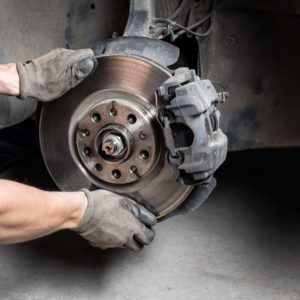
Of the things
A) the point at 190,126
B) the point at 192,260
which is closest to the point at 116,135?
the point at 190,126

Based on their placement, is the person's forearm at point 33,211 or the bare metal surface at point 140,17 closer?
the person's forearm at point 33,211

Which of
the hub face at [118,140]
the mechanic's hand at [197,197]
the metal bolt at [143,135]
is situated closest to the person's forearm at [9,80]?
the hub face at [118,140]

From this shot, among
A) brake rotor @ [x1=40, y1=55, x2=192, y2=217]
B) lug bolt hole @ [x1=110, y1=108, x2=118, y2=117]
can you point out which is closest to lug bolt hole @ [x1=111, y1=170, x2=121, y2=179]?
brake rotor @ [x1=40, y1=55, x2=192, y2=217]

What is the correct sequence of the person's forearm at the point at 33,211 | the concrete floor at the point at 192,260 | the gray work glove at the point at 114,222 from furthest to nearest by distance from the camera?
the concrete floor at the point at 192,260
the gray work glove at the point at 114,222
the person's forearm at the point at 33,211

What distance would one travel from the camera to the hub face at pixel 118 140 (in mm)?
964

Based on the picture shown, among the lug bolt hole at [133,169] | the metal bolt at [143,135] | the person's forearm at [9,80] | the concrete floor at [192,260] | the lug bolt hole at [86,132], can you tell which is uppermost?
the person's forearm at [9,80]

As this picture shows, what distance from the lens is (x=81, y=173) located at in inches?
41.6

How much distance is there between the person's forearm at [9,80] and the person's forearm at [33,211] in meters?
0.23

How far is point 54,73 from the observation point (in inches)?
38.5

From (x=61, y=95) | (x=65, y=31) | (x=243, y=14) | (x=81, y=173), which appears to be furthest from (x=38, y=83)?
(x=243, y=14)

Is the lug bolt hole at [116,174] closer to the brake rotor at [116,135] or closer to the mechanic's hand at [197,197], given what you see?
the brake rotor at [116,135]

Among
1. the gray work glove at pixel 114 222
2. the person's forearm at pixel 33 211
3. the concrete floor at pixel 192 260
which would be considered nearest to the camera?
the person's forearm at pixel 33 211

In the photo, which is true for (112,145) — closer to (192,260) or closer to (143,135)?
(143,135)

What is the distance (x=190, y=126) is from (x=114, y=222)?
0.71ft
